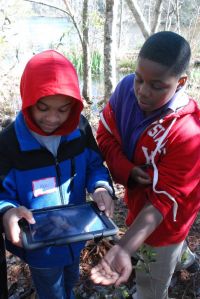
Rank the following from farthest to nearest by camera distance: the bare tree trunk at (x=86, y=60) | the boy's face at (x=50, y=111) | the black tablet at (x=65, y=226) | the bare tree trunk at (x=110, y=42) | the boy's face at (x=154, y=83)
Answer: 1. the bare tree trunk at (x=86, y=60)
2. the bare tree trunk at (x=110, y=42)
3. the boy's face at (x=50, y=111)
4. the boy's face at (x=154, y=83)
5. the black tablet at (x=65, y=226)

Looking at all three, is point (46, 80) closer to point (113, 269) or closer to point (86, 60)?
point (113, 269)

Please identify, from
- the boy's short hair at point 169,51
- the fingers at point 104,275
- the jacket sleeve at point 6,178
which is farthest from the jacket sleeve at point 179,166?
the jacket sleeve at point 6,178

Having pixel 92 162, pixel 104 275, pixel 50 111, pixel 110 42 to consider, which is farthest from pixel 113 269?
pixel 110 42

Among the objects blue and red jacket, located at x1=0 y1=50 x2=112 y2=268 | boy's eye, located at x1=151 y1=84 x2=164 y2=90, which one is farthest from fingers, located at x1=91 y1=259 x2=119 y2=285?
boy's eye, located at x1=151 y1=84 x2=164 y2=90

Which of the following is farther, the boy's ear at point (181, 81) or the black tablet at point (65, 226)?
the boy's ear at point (181, 81)

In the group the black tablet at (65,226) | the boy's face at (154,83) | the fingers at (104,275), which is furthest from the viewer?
the boy's face at (154,83)

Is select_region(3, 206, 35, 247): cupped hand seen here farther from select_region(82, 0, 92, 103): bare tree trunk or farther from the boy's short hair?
select_region(82, 0, 92, 103): bare tree trunk

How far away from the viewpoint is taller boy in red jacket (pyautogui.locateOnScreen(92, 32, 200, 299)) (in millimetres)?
1471

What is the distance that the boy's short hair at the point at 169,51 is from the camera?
4.82 feet

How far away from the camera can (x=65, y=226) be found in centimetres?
148

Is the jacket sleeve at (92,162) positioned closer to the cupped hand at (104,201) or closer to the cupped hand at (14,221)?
the cupped hand at (104,201)

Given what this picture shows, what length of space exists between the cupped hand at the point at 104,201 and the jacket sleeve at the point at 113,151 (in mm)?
128

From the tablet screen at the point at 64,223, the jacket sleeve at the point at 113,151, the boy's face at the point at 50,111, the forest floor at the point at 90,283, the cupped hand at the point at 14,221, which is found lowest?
the forest floor at the point at 90,283

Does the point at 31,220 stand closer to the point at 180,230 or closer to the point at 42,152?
the point at 42,152
